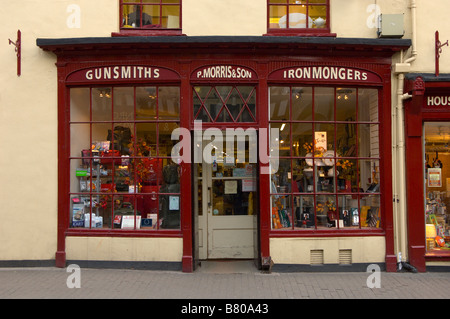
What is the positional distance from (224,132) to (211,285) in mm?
2943

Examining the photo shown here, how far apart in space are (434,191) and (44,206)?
7717mm

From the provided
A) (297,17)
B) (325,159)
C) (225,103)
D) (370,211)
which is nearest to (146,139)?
(225,103)

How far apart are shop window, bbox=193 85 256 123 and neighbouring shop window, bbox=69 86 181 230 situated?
0.45 m

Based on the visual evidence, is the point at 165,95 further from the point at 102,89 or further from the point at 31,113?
the point at 31,113

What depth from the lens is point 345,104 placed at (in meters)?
7.64

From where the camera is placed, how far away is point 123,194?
25.0ft

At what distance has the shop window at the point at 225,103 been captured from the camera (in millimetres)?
7527

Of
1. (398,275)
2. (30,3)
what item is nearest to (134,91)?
(30,3)

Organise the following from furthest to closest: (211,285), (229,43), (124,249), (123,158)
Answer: (123,158) → (124,249) → (229,43) → (211,285)

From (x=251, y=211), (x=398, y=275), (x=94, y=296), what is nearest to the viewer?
(x=94, y=296)

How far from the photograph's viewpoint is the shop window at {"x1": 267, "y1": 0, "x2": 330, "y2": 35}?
7.72 m

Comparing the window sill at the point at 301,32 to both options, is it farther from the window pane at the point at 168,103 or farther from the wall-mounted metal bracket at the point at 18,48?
the wall-mounted metal bracket at the point at 18,48

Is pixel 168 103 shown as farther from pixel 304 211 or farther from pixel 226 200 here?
pixel 304 211

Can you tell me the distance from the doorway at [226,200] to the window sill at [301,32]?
220 cm
